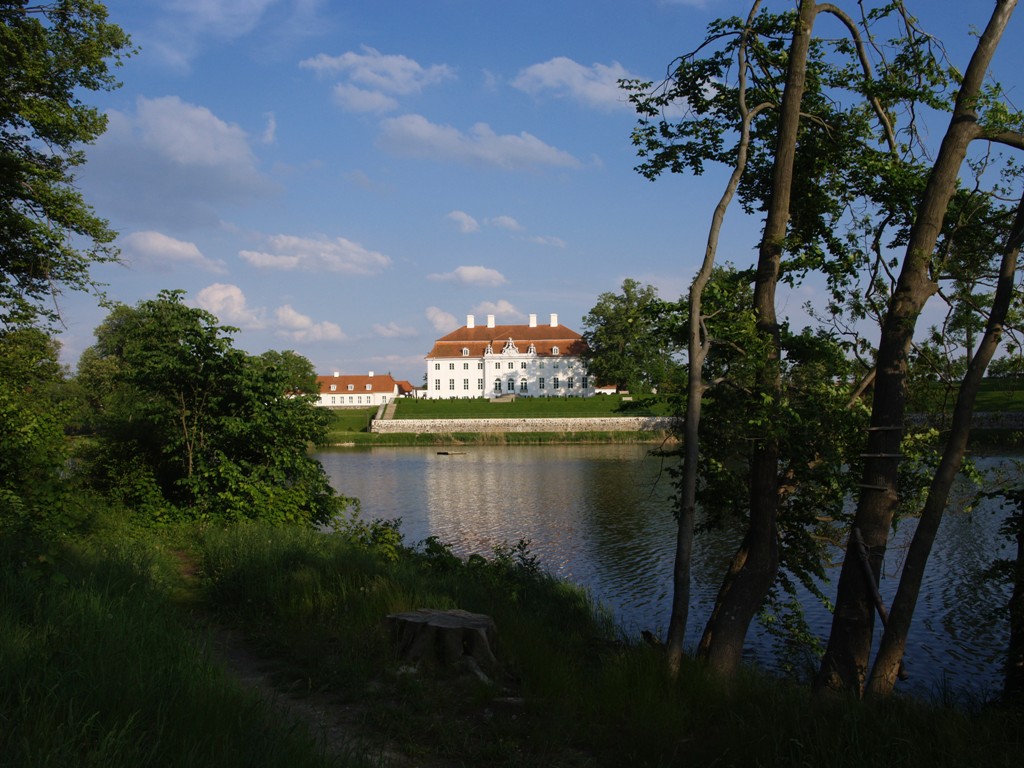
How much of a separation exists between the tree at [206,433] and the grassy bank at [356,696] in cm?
478

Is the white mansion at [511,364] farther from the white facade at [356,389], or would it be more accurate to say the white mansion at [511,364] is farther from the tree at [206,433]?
the tree at [206,433]

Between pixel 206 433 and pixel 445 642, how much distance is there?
9.23 meters

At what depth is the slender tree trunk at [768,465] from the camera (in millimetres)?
7754

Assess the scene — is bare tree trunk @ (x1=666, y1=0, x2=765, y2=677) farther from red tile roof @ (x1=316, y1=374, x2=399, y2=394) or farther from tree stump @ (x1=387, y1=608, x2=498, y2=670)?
red tile roof @ (x1=316, y1=374, x2=399, y2=394)

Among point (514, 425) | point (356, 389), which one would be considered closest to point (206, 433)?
point (514, 425)

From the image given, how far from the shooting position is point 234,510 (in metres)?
12.8

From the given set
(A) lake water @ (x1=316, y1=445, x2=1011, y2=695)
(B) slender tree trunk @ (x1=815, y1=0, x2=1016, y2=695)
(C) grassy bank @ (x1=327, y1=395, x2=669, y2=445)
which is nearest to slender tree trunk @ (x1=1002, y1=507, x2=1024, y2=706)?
(A) lake water @ (x1=316, y1=445, x2=1011, y2=695)

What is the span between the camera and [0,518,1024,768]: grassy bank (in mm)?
3426

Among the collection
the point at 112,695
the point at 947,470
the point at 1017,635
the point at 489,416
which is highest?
the point at 489,416

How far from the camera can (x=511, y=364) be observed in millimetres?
91062

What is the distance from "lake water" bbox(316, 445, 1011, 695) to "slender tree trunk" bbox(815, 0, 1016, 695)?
3.54ft

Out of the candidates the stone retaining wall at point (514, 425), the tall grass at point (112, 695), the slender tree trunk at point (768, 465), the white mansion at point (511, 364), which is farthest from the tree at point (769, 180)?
the white mansion at point (511, 364)

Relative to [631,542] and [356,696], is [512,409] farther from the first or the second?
[356,696]

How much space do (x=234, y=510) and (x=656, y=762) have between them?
9800 millimetres
